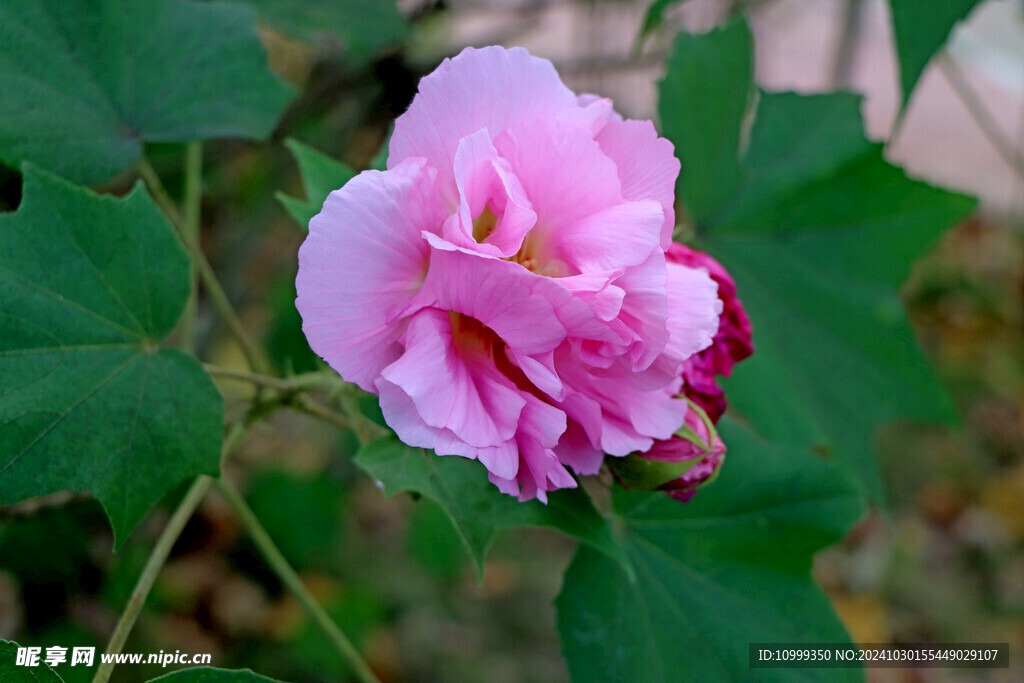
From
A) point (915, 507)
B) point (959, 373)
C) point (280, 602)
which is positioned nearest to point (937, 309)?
point (959, 373)

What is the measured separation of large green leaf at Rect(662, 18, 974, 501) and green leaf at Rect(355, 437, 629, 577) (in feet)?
1.40

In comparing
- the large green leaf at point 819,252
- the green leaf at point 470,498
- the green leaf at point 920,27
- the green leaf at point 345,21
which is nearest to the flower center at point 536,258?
the green leaf at point 470,498

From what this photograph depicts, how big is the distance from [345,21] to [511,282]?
2.33 feet

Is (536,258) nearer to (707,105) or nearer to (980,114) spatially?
(707,105)

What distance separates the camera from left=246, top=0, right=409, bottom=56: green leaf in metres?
0.90

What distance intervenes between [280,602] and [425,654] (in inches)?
12.7

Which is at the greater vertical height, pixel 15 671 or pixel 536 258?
pixel 536 258

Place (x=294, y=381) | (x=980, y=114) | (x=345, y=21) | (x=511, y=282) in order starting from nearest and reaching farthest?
(x=511, y=282) → (x=294, y=381) → (x=345, y=21) → (x=980, y=114)

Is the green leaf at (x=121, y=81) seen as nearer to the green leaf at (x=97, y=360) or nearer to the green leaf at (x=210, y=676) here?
the green leaf at (x=97, y=360)

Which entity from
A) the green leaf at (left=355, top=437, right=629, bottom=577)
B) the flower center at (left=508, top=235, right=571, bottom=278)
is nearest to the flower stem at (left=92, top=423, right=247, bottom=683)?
the green leaf at (left=355, top=437, right=629, bottom=577)

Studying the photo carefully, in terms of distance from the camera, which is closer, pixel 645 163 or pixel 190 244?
pixel 645 163

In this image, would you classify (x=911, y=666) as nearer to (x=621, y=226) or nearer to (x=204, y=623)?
(x=204, y=623)

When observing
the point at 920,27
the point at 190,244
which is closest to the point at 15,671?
the point at 190,244

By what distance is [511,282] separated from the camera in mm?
384
